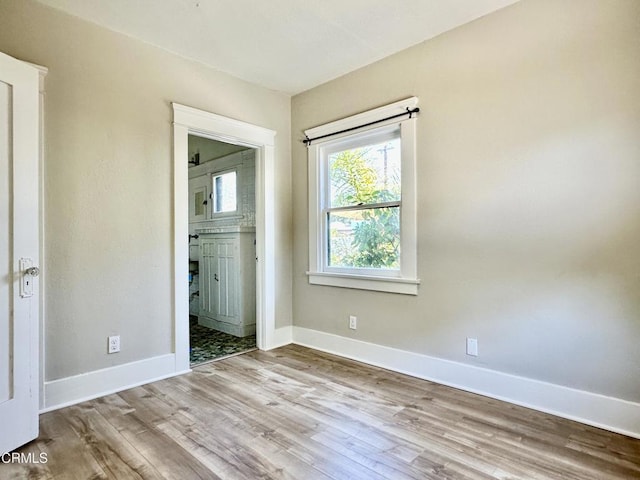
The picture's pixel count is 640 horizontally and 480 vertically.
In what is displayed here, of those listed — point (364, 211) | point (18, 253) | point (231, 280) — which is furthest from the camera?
point (231, 280)

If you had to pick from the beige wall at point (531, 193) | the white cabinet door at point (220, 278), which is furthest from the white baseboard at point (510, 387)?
the white cabinet door at point (220, 278)

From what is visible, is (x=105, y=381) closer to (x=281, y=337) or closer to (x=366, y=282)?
(x=281, y=337)

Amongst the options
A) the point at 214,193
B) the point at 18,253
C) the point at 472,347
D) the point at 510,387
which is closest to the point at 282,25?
the point at 18,253

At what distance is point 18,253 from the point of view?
1856 mm

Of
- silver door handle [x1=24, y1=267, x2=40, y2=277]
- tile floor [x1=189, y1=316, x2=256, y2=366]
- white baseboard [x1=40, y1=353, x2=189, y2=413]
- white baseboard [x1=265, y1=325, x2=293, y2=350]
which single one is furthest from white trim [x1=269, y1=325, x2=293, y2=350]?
silver door handle [x1=24, y1=267, x2=40, y2=277]

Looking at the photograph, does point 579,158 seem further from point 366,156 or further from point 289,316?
point 289,316

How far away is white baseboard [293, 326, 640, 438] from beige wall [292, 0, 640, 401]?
0.06 metres

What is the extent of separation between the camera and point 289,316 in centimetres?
383

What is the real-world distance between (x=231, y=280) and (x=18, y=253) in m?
2.35

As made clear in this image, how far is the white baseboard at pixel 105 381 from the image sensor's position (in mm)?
2309

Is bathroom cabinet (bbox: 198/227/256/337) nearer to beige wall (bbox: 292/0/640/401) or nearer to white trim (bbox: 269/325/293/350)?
white trim (bbox: 269/325/293/350)

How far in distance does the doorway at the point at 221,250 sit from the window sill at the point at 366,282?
906 mm

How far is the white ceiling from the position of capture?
233cm

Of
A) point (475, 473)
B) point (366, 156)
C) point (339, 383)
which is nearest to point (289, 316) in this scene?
point (339, 383)
